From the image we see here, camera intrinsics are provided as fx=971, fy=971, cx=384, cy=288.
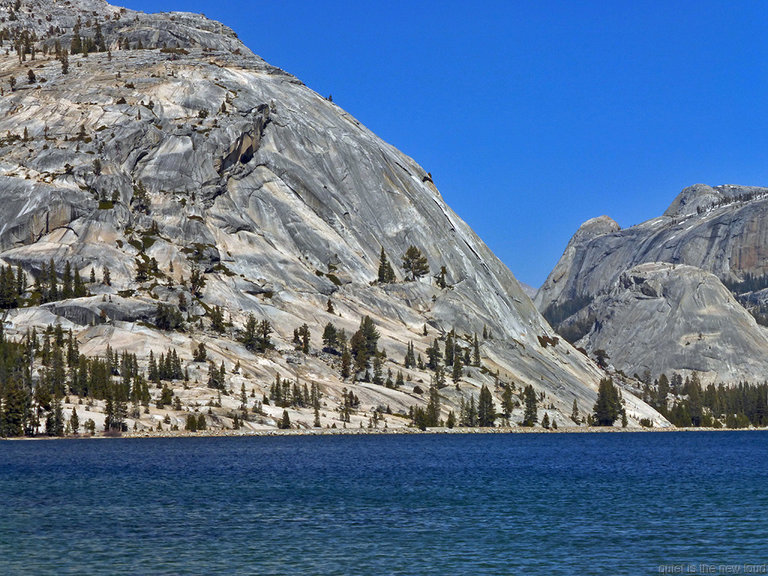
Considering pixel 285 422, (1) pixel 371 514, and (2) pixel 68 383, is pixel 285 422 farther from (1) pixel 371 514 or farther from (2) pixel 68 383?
(1) pixel 371 514

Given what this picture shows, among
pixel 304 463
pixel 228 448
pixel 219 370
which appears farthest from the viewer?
pixel 219 370

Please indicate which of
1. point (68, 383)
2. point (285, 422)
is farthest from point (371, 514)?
point (68, 383)

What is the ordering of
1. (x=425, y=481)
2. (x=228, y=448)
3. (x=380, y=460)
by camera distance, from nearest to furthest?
(x=425, y=481) < (x=380, y=460) < (x=228, y=448)

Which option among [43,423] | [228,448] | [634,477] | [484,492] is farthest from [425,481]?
[43,423]

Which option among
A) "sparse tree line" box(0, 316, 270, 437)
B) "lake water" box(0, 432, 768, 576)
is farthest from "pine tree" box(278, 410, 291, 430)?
"lake water" box(0, 432, 768, 576)

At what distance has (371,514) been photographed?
67812 millimetres

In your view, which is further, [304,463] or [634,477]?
[304,463]

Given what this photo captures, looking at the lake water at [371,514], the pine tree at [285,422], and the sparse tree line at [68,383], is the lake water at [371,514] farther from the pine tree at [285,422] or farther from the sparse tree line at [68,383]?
the pine tree at [285,422]

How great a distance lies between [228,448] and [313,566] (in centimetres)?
9025

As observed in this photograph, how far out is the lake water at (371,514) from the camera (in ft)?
164

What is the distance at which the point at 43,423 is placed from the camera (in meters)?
162

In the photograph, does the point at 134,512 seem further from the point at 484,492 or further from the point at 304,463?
the point at 304,463

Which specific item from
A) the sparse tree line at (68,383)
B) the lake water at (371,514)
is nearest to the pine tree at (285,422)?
the sparse tree line at (68,383)

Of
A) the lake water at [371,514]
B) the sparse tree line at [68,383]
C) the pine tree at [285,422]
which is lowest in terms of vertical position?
the lake water at [371,514]
